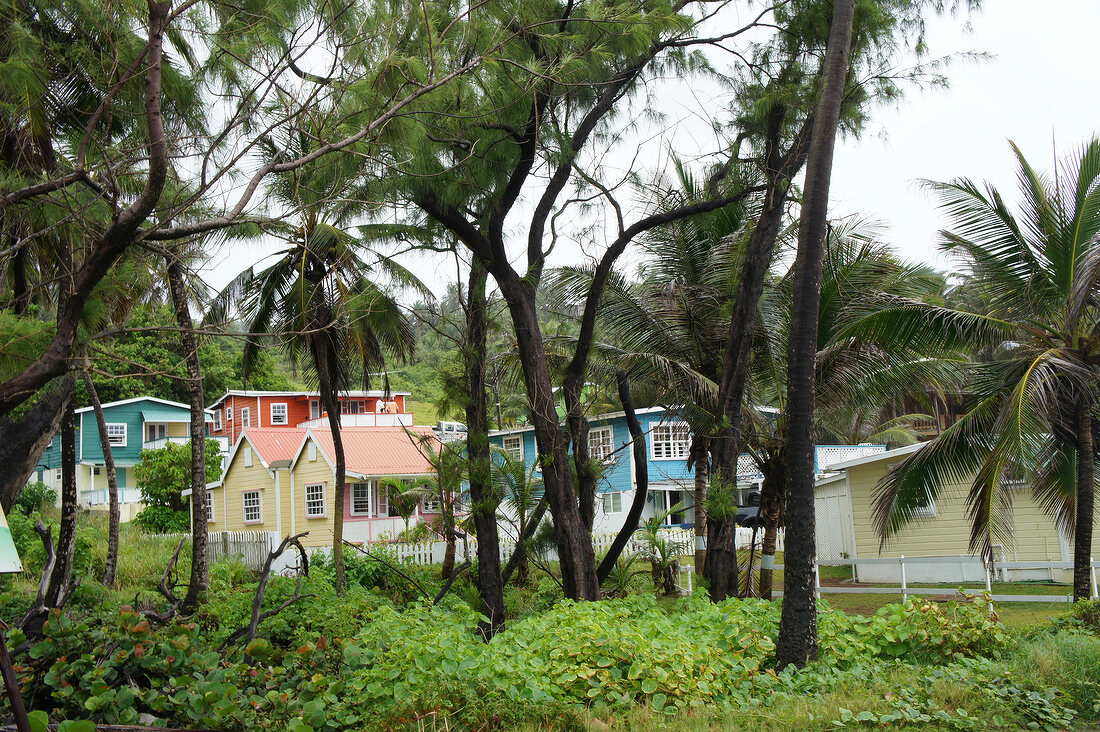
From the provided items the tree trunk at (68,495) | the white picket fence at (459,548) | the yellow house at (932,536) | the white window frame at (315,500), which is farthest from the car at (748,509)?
the tree trunk at (68,495)

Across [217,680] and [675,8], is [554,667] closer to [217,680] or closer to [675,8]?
[217,680]

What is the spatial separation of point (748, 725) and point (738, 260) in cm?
884

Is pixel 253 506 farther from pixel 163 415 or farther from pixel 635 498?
pixel 635 498

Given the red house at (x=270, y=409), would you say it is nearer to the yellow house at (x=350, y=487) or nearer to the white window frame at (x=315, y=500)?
the yellow house at (x=350, y=487)

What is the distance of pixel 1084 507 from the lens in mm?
9406

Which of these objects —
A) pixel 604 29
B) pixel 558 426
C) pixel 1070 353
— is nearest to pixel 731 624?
pixel 558 426

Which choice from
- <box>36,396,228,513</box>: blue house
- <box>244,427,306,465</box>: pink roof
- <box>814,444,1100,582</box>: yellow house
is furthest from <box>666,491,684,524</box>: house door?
<box>36,396,228,513</box>: blue house

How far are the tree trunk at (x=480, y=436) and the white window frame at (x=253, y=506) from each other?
17.7 m

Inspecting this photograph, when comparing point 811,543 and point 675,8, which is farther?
point 675,8

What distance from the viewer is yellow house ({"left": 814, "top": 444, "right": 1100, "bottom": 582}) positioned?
1706 centimetres

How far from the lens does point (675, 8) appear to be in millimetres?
11125

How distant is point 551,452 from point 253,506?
67.3 feet

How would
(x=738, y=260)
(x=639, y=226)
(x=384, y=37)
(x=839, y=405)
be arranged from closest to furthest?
(x=384, y=37)
(x=639, y=226)
(x=738, y=260)
(x=839, y=405)

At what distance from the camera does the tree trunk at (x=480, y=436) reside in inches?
484
